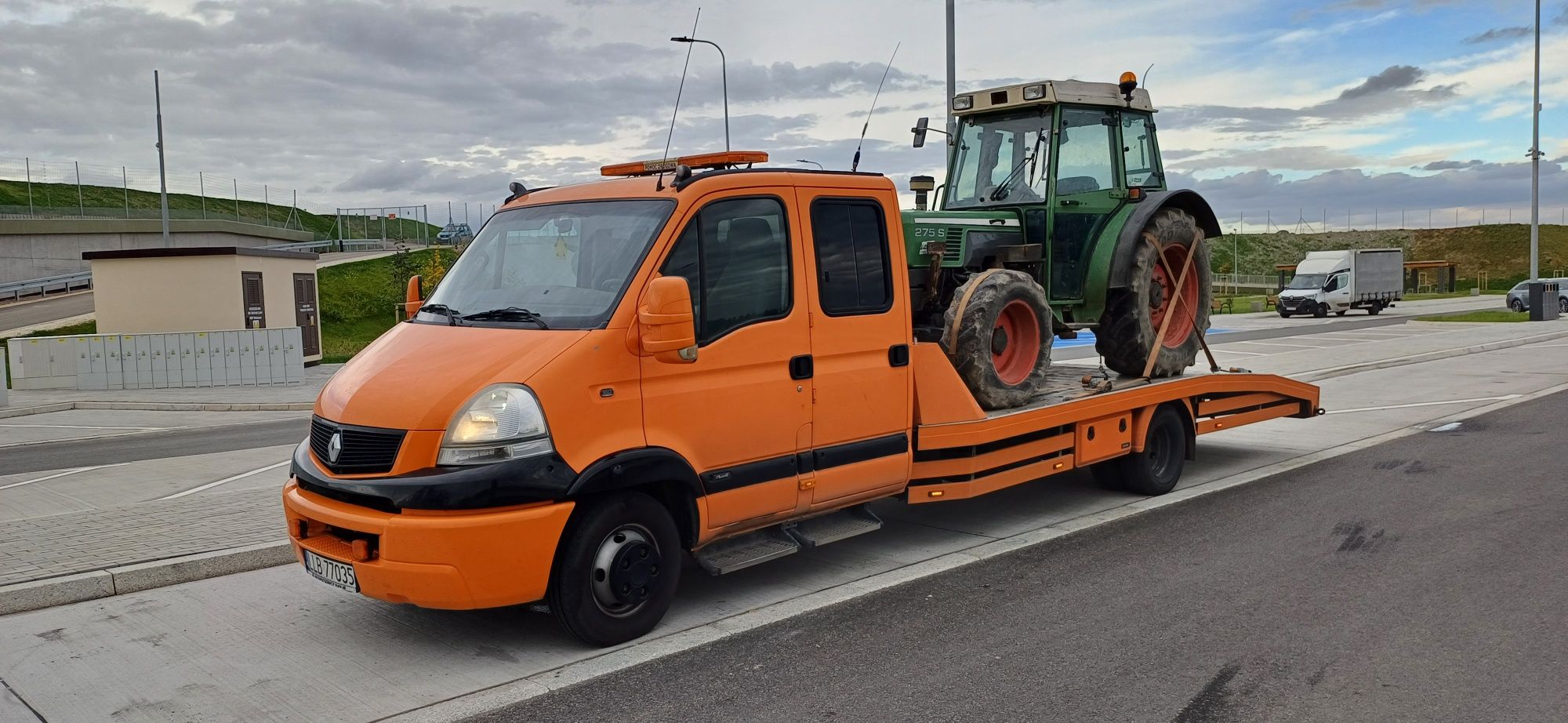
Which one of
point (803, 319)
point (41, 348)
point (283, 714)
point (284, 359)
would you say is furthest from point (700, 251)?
point (41, 348)

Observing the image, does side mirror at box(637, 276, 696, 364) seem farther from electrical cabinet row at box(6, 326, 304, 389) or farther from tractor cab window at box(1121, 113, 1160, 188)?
electrical cabinet row at box(6, 326, 304, 389)

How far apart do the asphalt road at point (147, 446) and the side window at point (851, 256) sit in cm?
778

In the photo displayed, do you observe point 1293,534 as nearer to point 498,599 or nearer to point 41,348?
point 498,599

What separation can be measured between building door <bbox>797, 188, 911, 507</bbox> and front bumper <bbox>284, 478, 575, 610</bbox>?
1588mm

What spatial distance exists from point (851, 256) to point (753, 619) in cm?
201

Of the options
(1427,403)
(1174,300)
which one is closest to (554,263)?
(1174,300)

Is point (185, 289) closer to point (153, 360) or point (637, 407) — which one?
point (153, 360)

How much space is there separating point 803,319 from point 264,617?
314 cm

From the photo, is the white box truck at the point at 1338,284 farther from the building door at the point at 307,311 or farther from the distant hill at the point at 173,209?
the distant hill at the point at 173,209

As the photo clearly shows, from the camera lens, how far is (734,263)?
567 centimetres

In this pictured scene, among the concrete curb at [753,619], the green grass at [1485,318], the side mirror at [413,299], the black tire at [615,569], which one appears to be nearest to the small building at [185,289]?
the side mirror at [413,299]

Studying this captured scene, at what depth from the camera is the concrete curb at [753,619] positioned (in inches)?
180

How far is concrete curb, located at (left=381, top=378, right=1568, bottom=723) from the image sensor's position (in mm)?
4566

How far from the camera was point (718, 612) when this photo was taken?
576 centimetres
